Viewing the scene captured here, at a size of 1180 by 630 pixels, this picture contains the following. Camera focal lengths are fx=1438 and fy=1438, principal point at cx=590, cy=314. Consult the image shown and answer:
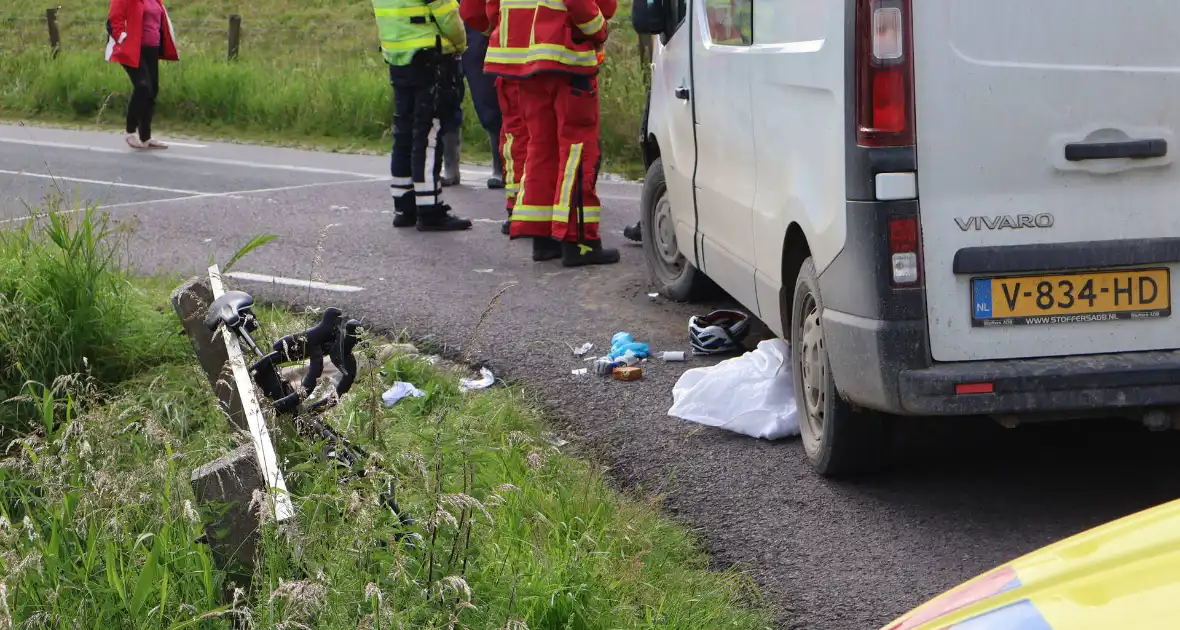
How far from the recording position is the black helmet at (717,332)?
20.9 ft

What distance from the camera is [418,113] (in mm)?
9648

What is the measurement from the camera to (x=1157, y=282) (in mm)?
4160

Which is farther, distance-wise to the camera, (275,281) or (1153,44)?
(275,281)

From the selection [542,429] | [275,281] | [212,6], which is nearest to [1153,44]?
[542,429]

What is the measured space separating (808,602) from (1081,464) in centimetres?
142

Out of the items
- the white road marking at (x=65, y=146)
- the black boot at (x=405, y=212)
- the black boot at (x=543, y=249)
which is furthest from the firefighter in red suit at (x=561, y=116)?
the white road marking at (x=65, y=146)

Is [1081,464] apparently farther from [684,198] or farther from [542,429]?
[684,198]

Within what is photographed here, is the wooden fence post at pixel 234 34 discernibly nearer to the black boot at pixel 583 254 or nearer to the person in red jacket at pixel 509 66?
the person in red jacket at pixel 509 66

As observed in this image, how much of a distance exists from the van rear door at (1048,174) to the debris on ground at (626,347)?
2.38 m

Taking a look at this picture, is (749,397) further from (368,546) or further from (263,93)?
(263,93)

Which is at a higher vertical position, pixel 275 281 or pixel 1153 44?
pixel 1153 44

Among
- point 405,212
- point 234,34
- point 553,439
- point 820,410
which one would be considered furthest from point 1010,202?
point 234,34

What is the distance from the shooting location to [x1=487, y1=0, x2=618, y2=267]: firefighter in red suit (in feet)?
25.6

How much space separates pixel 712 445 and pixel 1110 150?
1777mm
